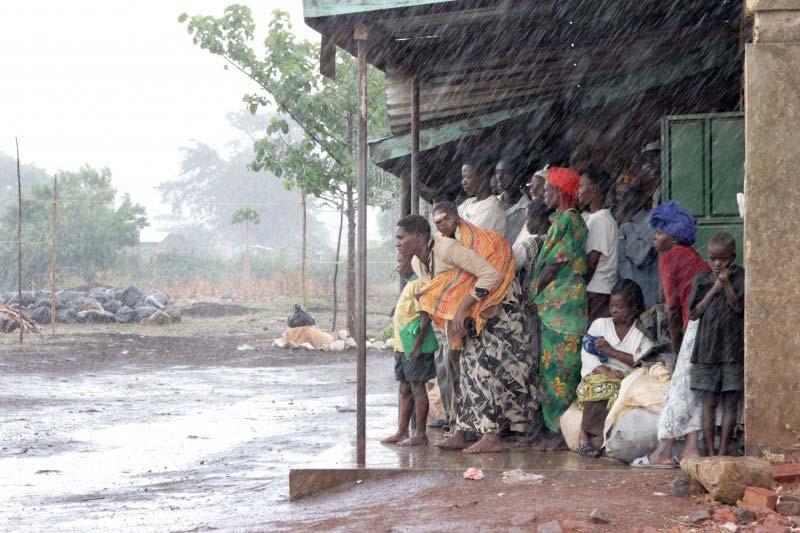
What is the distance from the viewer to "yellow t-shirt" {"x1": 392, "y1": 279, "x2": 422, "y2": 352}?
21.4 ft

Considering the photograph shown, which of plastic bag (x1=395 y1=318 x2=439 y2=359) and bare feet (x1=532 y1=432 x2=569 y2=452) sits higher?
plastic bag (x1=395 y1=318 x2=439 y2=359)

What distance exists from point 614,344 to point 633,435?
590 millimetres

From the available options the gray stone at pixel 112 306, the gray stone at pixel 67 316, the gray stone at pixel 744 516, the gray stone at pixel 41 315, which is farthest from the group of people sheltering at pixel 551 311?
the gray stone at pixel 112 306

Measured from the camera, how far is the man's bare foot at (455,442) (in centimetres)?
631

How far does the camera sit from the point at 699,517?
13.7ft

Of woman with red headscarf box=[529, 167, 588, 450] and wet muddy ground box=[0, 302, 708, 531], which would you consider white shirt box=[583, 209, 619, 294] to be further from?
wet muddy ground box=[0, 302, 708, 531]

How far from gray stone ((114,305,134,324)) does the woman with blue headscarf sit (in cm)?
1879

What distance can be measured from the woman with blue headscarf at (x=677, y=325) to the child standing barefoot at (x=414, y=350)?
1473 millimetres

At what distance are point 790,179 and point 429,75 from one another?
154 inches

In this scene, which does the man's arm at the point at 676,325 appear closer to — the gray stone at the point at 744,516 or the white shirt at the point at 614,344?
the white shirt at the point at 614,344

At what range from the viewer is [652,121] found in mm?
9258

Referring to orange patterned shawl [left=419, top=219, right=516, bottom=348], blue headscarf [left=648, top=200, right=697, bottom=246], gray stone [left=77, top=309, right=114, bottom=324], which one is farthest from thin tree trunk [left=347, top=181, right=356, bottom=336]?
blue headscarf [left=648, top=200, right=697, bottom=246]

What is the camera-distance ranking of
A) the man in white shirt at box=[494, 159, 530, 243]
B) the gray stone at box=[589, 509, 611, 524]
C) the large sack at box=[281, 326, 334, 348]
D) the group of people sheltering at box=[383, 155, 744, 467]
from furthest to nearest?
the large sack at box=[281, 326, 334, 348] < the man in white shirt at box=[494, 159, 530, 243] < the group of people sheltering at box=[383, 155, 744, 467] < the gray stone at box=[589, 509, 611, 524]

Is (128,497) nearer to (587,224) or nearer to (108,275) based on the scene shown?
(587,224)
